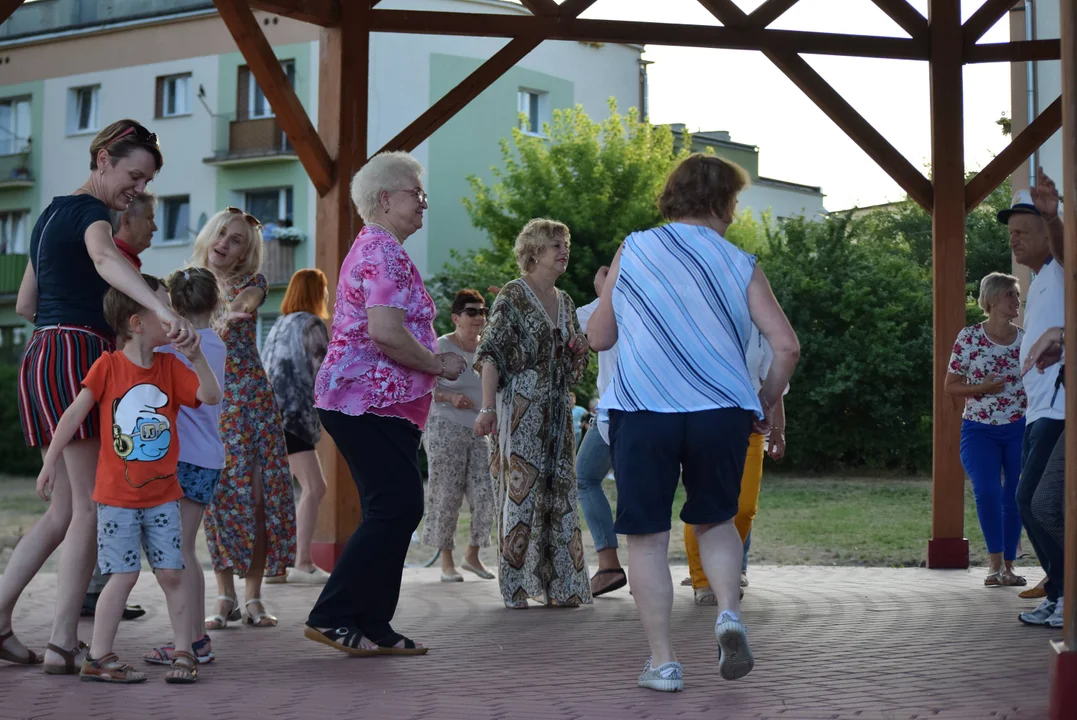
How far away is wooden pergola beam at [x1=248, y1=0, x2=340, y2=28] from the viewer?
26.4 feet

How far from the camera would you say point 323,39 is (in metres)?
8.82

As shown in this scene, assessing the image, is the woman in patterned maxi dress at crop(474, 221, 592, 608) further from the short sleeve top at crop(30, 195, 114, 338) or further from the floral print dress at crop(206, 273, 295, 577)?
the short sleeve top at crop(30, 195, 114, 338)

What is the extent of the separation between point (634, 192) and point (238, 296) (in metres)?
21.8

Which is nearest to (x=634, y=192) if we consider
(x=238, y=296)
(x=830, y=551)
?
(x=830, y=551)

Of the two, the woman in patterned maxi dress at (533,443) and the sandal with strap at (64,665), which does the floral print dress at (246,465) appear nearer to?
the woman in patterned maxi dress at (533,443)

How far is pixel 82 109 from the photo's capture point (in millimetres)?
36312

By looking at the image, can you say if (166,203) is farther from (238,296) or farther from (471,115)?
(238,296)

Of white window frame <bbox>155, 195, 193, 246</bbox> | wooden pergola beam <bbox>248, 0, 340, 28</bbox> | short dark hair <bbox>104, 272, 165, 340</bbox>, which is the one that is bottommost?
short dark hair <bbox>104, 272, 165, 340</bbox>

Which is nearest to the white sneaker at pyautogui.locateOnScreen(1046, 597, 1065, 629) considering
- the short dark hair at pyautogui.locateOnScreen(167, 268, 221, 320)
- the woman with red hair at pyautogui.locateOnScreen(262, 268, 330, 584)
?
the short dark hair at pyautogui.locateOnScreen(167, 268, 221, 320)

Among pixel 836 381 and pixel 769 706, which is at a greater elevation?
pixel 836 381

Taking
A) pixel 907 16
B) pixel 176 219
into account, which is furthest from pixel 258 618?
pixel 176 219

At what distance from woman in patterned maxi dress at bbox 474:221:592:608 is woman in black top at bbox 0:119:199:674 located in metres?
2.48

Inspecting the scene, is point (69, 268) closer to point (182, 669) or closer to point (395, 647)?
point (182, 669)

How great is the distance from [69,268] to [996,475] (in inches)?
210
